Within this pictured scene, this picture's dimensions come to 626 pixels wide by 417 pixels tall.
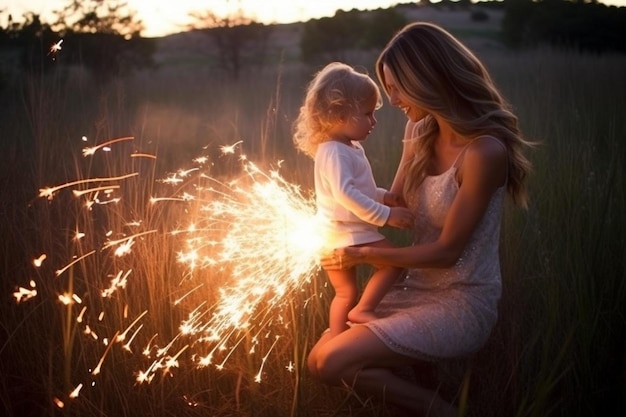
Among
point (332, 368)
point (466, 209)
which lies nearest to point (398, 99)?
point (466, 209)

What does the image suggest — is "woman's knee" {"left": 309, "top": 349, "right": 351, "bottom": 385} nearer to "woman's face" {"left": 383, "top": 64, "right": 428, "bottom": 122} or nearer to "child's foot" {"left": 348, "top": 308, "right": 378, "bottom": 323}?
"child's foot" {"left": 348, "top": 308, "right": 378, "bottom": 323}

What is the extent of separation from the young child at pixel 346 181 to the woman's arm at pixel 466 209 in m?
0.17

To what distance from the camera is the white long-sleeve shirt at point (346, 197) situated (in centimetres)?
321

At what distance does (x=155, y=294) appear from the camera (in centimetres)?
391

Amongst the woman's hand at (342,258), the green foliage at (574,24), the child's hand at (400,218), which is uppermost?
the green foliage at (574,24)

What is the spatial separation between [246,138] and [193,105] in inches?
147

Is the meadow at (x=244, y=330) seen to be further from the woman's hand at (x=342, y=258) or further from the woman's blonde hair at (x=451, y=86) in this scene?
the woman's blonde hair at (x=451, y=86)

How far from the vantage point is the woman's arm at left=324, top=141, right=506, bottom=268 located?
3.06m

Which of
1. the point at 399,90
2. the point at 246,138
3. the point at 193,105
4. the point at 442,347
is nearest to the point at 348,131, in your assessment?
the point at 399,90

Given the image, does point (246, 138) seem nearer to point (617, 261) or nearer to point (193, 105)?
point (193, 105)

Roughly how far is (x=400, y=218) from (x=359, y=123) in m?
0.45

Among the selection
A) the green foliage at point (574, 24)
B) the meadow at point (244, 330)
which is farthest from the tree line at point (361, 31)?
the meadow at point (244, 330)

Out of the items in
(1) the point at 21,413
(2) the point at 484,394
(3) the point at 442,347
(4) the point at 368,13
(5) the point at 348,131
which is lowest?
(1) the point at 21,413

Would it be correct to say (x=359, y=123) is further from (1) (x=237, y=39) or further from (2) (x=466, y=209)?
(1) (x=237, y=39)
